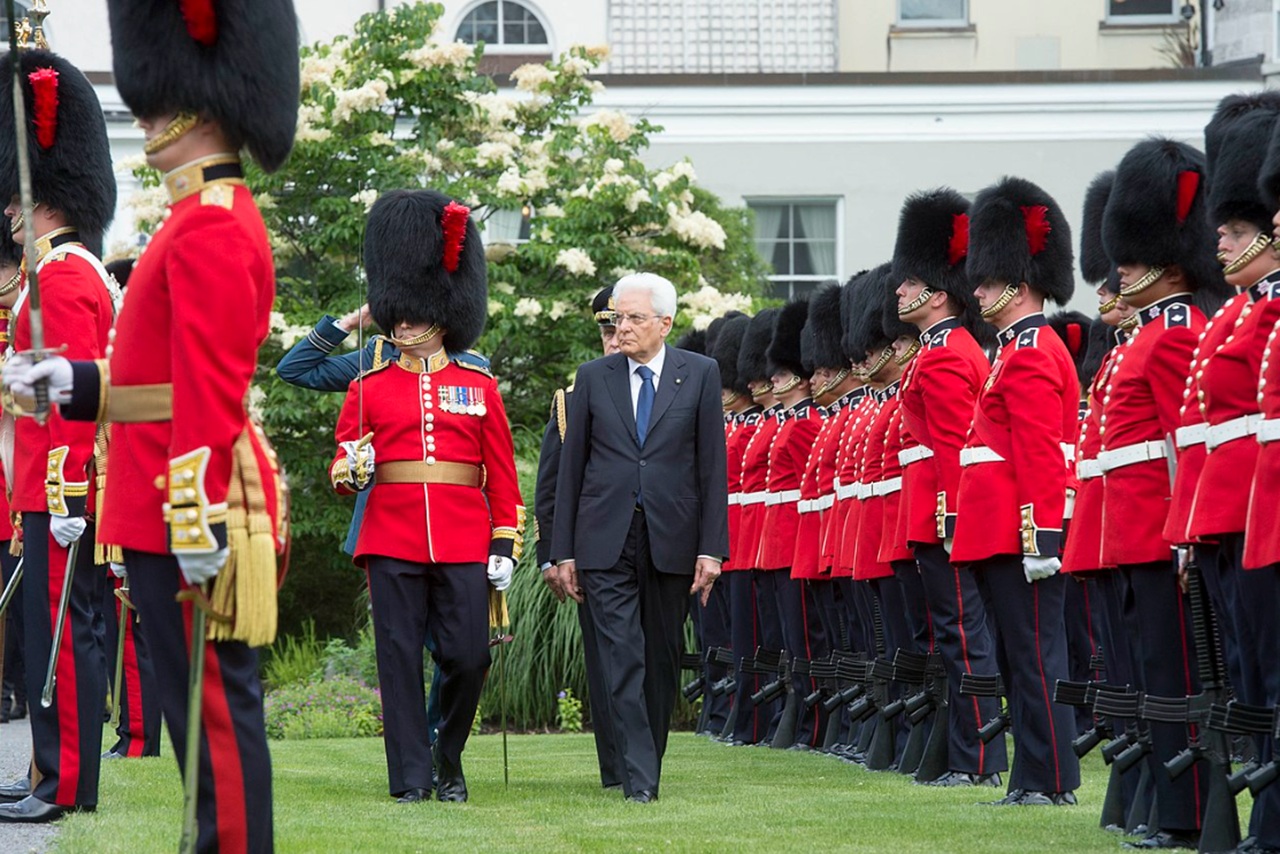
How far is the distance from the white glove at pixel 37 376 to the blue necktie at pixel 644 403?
3721 mm

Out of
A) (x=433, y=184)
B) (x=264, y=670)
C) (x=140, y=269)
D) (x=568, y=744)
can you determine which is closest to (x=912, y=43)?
(x=433, y=184)

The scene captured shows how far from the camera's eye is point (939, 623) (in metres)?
8.79

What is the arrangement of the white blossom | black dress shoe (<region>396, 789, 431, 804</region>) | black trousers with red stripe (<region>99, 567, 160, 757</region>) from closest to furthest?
black dress shoe (<region>396, 789, 431, 804</region>) < black trousers with red stripe (<region>99, 567, 160, 757</region>) < the white blossom

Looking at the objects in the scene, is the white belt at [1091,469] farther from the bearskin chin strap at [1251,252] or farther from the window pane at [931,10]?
the window pane at [931,10]

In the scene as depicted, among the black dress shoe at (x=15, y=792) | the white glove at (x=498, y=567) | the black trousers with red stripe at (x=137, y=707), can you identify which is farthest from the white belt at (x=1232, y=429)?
the black trousers with red stripe at (x=137, y=707)

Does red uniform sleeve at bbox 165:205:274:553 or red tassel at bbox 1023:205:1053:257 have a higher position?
red tassel at bbox 1023:205:1053:257

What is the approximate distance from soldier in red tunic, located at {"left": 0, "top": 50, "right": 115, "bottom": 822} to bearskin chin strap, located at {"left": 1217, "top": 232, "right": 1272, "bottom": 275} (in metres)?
3.61

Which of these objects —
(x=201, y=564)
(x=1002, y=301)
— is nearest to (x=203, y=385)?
(x=201, y=564)

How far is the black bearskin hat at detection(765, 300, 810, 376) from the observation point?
12.5 m

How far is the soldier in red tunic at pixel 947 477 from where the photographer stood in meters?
8.60

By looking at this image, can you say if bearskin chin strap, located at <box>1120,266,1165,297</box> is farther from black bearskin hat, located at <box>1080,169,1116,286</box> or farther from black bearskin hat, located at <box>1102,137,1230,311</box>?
black bearskin hat, located at <box>1080,169,1116,286</box>

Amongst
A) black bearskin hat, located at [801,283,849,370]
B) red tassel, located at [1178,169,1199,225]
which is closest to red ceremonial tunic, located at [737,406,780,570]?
black bearskin hat, located at [801,283,849,370]

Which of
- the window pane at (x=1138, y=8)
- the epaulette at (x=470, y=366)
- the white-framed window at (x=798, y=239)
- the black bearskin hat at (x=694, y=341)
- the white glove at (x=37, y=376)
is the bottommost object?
the white glove at (x=37, y=376)

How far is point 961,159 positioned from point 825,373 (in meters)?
10.0
